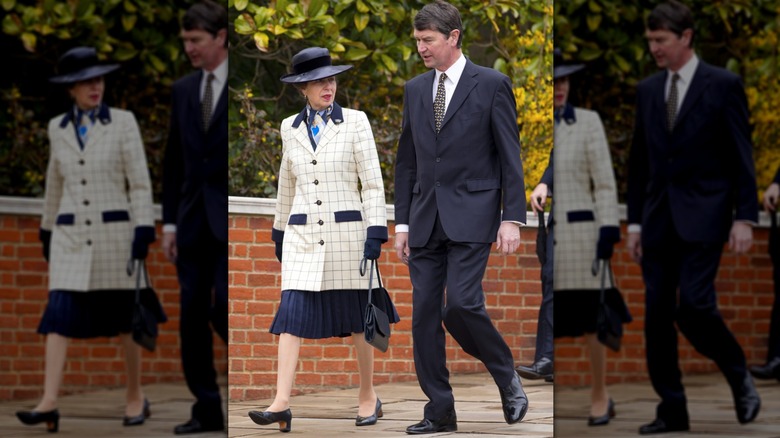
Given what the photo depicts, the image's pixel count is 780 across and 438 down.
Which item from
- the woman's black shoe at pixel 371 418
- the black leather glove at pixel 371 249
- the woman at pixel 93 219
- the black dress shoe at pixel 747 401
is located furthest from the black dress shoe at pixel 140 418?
the black dress shoe at pixel 747 401

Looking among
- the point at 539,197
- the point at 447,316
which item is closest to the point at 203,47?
the point at 447,316

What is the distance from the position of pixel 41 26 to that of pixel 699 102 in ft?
6.72

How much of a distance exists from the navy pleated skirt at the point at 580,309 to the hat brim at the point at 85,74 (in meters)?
1.58

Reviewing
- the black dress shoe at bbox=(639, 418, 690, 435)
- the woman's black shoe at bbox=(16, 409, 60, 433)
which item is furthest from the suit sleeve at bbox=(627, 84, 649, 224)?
the woman's black shoe at bbox=(16, 409, 60, 433)

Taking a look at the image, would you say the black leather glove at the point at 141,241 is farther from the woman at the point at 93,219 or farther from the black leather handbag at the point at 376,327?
the black leather handbag at the point at 376,327

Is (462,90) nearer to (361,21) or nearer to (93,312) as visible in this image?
(361,21)

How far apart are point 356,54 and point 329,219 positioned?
0.73 meters

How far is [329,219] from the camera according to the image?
533cm

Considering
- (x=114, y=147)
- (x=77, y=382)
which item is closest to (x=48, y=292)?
(x=77, y=382)

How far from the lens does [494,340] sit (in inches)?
203

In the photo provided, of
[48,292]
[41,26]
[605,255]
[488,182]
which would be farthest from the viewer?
[488,182]

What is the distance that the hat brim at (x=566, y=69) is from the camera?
11.6 ft

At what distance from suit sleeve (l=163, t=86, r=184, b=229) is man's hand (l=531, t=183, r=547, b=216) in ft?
6.16

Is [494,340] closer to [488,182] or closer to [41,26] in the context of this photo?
[488,182]
